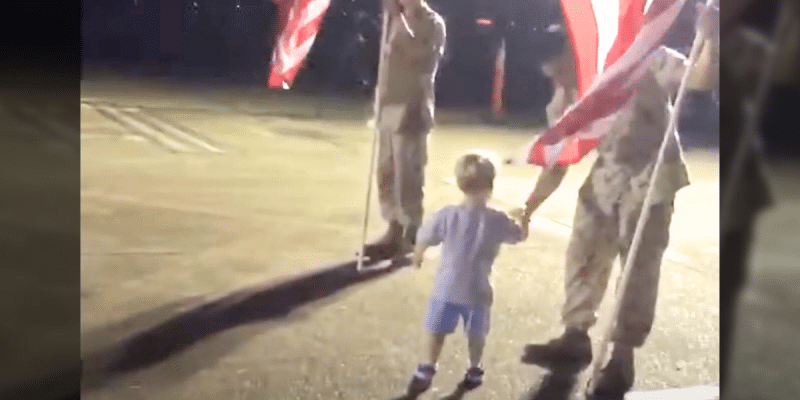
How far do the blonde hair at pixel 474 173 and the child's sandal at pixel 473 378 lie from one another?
0.95 feet

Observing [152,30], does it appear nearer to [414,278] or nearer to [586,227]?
[414,278]

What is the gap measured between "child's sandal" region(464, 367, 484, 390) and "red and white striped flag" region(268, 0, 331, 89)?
1.79 feet

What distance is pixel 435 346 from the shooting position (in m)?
1.59

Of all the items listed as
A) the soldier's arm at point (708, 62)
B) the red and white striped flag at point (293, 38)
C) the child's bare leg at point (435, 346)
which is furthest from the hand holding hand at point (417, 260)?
the soldier's arm at point (708, 62)

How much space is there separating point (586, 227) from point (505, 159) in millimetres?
189

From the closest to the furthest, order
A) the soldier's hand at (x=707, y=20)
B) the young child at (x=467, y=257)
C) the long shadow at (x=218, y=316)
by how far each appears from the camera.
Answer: the long shadow at (x=218, y=316)
the young child at (x=467, y=257)
the soldier's hand at (x=707, y=20)

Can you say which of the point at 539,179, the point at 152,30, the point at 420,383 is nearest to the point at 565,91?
the point at 539,179

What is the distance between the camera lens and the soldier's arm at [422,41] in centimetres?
158

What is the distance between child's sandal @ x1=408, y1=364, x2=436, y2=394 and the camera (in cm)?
156

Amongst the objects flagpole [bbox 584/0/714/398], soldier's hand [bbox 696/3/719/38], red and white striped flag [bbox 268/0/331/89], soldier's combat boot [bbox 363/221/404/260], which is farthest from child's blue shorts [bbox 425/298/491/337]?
soldier's hand [bbox 696/3/719/38]

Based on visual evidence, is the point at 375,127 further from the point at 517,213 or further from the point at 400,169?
the point at 517,213

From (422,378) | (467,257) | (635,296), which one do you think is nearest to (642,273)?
(635,296)

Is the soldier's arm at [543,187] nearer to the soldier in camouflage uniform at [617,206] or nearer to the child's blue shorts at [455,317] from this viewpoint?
the soldier in camouflage uniform at [617,206]

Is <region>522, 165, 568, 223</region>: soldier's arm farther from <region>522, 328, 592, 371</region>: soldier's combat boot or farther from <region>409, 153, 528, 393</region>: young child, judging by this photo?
<region>522, 328, 592, 371</region>: soldier's combat boot
